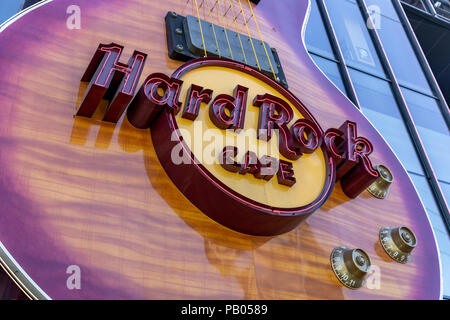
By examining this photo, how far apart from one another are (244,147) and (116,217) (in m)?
1.61

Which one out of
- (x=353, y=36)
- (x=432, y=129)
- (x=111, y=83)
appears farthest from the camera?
(x=353, y=36)

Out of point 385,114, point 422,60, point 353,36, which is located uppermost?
point 422,60

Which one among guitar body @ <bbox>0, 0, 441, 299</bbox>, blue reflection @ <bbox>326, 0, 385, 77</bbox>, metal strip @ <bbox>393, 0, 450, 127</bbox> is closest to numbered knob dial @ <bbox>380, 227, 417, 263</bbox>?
guitar body @ <bbox>0, 0, 441, 299</bbox>

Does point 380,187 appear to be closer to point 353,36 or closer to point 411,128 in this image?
point 411,128

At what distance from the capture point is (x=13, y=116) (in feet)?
13.4

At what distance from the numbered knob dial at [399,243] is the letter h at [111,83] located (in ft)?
11.2

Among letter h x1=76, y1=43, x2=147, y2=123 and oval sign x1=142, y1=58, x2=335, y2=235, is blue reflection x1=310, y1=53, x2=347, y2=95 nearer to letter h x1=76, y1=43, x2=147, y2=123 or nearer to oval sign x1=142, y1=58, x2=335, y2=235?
oval sign x1=142, y1=58, x2=335, y2=235

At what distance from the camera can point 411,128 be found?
8.89 m

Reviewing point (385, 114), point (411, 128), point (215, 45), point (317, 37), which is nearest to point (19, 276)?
point (215, 45)

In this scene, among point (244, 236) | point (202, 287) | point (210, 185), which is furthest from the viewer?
point (244, 236)

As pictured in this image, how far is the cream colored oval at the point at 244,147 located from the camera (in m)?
4.46
